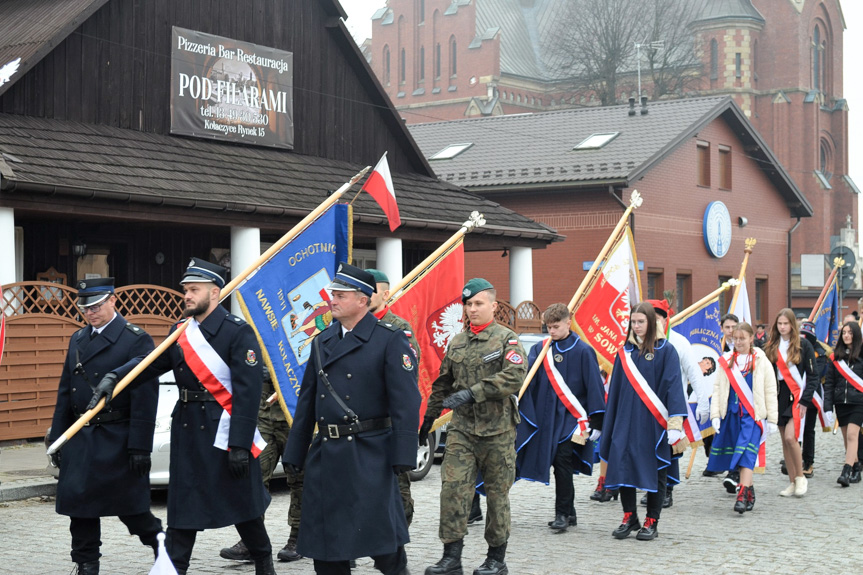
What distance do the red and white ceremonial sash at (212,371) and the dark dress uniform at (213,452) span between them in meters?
0.04

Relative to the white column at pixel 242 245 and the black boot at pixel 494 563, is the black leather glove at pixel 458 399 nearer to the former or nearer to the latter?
the black boot at pixel 494 563

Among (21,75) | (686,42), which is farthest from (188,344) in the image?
(686,42)

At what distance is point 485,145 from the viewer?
35.9m

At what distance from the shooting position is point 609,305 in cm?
1123

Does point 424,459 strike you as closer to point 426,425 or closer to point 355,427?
point 426,425

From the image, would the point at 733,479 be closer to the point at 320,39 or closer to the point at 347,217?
the point at 347,217

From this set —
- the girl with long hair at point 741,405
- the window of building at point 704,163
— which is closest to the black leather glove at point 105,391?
the girl with long hair at point 741,405

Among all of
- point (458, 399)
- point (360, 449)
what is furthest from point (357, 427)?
point (458, 399)

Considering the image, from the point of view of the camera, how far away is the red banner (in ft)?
31.4

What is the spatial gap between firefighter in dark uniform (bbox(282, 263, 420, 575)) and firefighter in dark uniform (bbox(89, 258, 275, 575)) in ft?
2.05

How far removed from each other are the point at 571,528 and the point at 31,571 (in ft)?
14.1

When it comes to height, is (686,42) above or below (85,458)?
above

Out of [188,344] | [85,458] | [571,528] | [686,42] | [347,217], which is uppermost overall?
[686,42]

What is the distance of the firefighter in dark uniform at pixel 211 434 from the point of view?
23.0 ft
